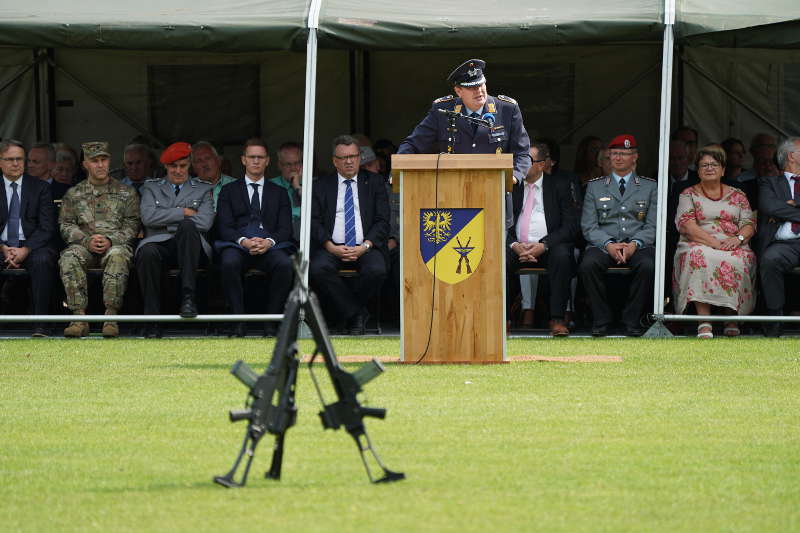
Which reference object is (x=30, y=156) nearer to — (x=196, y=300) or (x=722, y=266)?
(x=196, y=300)

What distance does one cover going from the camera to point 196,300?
12.4 m

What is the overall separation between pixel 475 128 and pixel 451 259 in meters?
1.06

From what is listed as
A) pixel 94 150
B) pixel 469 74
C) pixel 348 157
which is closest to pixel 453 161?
pixel 469 74

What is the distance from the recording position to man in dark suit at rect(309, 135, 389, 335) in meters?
12.3

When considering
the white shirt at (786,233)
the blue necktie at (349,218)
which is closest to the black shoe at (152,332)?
the blue necktie at (349,218)

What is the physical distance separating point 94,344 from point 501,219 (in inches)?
142

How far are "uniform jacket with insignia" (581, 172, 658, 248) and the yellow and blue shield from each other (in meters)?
3.15

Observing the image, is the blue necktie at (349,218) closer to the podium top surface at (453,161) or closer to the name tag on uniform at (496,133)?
the name tag on uniform at (496,133)

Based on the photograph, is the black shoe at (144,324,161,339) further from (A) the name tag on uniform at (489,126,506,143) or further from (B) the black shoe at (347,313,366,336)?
(A) the name tag on uniform at (489,126,506,143)

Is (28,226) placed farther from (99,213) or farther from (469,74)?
(469,74)

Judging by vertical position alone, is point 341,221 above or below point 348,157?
below

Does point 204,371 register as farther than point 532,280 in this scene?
No

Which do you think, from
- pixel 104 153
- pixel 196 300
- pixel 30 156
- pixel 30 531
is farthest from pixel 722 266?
pixel 30 531

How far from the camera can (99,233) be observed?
12.5 metres
